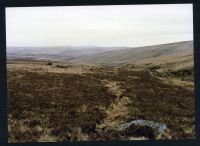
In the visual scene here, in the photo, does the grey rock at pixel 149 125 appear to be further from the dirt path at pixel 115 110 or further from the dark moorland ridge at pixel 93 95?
the dirt path at pixel 115 110

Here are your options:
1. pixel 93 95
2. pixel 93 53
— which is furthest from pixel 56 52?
pixel 93 95

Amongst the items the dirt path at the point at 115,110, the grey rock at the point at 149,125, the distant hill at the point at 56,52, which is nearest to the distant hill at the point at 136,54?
the distant hill at the point at 56,52

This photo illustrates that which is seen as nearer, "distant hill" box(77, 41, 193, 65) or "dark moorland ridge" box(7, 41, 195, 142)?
"dark moorland ridge" box(7, 41, 195, 142)

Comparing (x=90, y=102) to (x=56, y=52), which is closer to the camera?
(x=56, y=52)

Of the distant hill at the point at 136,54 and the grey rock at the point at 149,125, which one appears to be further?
the distant hill at the point at 136,54

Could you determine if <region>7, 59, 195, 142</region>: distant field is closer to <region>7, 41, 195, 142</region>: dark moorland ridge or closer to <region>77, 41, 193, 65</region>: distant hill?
<region>7, 41, 195, 142</region>: dark moorland ridge

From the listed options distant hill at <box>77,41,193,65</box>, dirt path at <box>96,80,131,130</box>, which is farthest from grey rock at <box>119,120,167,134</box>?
distant hill at <box>77,41,193,65</box>

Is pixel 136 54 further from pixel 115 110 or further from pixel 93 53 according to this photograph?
pixel 115 110
